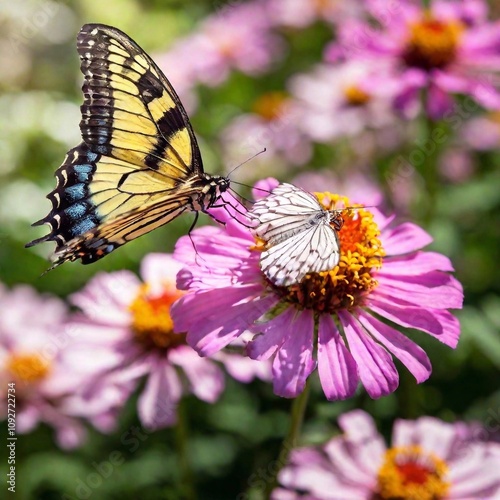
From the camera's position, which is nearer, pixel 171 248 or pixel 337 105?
pixel 171 248

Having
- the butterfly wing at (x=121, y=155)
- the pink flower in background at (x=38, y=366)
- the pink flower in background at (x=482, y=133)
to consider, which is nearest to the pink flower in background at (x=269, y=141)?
the pink flower in background at (x=482, y=133)

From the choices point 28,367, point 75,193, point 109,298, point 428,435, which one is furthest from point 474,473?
point 28,367

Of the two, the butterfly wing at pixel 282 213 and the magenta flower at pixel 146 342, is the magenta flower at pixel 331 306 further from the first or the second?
the magenta flower at pixel 146 342

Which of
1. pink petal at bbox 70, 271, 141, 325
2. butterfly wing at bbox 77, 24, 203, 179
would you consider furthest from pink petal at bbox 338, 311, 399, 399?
pink petal at bbox 70, 271, 141, 325

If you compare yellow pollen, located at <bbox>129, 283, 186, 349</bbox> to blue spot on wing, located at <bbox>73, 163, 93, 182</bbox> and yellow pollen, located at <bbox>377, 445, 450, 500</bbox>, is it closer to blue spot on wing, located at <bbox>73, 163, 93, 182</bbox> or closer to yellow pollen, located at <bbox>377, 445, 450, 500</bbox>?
blue spot on wing, located at <bbox>73, 163, 93, 182</bbox>

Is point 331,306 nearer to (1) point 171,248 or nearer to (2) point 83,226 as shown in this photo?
(2) point 83,226
